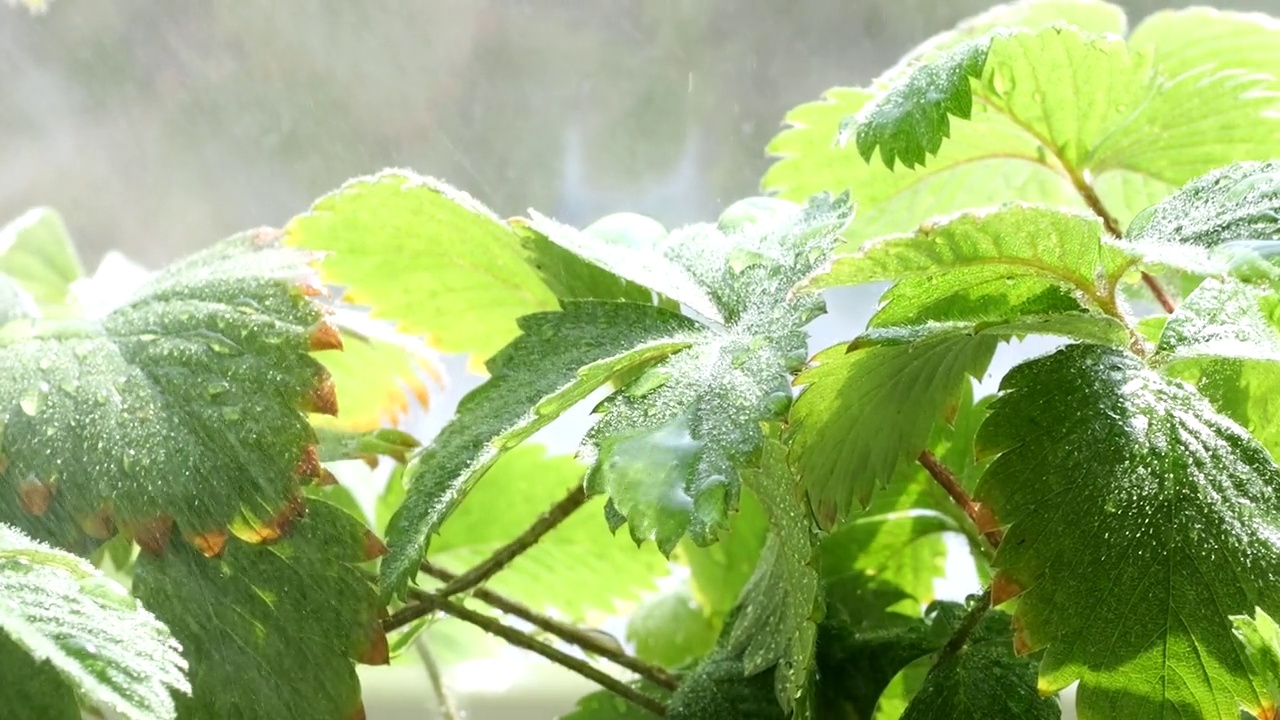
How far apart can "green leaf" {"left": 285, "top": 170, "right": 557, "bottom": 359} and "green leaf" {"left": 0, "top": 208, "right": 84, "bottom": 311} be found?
0.24m

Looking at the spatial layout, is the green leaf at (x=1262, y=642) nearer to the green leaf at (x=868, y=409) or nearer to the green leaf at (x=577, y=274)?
the green leaf at (x=868, y=409)

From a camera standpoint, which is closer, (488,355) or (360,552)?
(360,552)

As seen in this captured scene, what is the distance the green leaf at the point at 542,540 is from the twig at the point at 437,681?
0.07 metres

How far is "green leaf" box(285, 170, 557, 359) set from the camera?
18.6 inches

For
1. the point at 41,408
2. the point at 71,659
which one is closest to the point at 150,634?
the point at 71,659

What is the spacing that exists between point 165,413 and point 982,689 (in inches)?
12.8

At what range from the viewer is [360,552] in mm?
419

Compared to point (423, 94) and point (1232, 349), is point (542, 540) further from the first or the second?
point (423, 94)

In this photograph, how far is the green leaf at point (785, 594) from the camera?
0.36m

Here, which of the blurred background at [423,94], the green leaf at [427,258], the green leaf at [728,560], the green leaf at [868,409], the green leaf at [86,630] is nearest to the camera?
the green leaf at [86,630]

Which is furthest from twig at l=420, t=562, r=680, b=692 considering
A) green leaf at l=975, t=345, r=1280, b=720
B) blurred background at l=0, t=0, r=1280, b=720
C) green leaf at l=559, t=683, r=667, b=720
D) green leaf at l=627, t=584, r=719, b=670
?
blurred background at l=0, t=0, r=1280, b=720

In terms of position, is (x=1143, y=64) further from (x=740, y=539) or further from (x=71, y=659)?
(x=71, y=659)

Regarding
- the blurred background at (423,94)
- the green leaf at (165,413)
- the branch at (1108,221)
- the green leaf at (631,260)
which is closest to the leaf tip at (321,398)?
the green leaf at (165,413)

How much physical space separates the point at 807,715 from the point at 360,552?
184 millimetres
